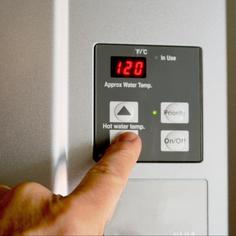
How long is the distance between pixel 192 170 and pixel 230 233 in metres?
0.11

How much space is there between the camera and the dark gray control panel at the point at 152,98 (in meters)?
0.60

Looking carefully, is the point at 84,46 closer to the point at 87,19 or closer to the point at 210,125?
the point at 87,19

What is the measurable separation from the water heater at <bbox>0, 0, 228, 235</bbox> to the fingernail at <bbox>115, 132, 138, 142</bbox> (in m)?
0.01

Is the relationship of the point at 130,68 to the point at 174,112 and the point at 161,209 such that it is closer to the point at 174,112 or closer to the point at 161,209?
the point at 174,112

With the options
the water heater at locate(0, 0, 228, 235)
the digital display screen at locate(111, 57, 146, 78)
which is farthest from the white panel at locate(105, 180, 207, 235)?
the digital display screen at locate(111, 57, 146, 78)

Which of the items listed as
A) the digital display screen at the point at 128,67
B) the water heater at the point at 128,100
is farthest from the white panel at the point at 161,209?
the digital display screen at the point at 128,67

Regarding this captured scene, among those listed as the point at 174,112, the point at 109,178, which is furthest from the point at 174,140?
the point at 109,178

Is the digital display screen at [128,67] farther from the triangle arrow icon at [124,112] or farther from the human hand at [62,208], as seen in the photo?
the human hand at [62,208]

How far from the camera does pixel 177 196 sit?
0.60 metres

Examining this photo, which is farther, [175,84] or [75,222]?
[175,84]

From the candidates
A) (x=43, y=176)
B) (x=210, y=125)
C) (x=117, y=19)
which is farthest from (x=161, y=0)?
(x=43, y=176)

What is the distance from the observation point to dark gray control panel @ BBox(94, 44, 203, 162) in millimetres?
599

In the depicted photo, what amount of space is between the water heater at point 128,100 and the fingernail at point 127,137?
0.03ft

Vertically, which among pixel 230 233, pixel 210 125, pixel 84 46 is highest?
pixel 84 46
